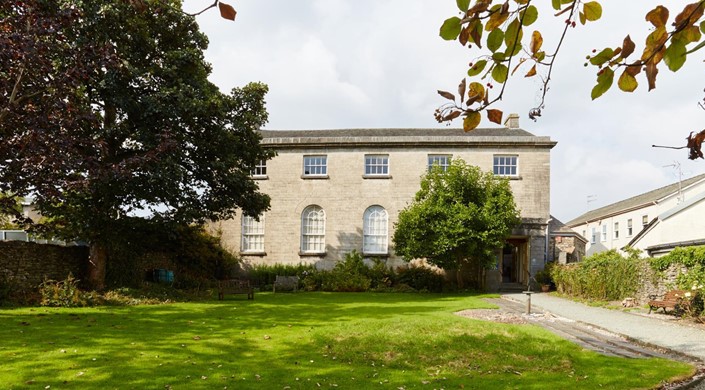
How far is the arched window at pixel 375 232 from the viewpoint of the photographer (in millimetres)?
28297

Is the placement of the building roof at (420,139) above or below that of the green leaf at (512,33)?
above

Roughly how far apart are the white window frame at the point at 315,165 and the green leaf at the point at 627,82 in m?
26.8

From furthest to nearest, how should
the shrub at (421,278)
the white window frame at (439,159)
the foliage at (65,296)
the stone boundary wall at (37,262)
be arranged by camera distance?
the white window frame at (439,159)
the shrub at (421,278)
the stone boundary wall at (37,262)
the foliage at (65,296)

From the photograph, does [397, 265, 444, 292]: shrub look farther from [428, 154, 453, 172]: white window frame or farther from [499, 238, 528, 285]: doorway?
[428, 154, 453, 172]: white window frame

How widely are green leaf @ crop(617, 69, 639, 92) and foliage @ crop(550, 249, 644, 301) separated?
1959 centimetres

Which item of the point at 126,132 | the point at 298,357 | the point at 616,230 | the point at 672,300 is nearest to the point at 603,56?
the point at 298,357

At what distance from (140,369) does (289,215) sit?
21.5 metres

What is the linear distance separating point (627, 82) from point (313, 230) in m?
26.7

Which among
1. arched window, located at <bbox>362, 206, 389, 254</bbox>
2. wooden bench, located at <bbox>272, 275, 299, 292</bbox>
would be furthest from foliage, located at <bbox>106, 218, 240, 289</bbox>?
arched window, located at <bbox>362, 206, 389, 254</bbox>

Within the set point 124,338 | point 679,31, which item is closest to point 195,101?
point 124,338

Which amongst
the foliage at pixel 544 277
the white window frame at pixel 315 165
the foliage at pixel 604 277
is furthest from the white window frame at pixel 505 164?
the white window frame at pixel 315 165

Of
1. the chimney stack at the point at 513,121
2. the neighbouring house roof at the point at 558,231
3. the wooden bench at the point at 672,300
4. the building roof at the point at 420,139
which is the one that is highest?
the chimney stack at the point at 513,121

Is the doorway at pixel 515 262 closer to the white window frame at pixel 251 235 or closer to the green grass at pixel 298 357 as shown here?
the white window frame at pixel 251 235

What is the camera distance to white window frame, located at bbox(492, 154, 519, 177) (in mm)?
28281
